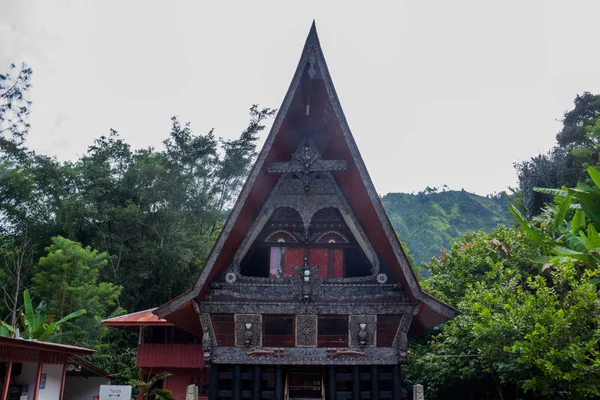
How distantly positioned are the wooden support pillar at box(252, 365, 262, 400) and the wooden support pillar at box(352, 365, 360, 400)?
1.97 metres

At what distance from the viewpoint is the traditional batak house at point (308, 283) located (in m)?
9.61

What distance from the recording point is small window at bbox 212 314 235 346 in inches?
386

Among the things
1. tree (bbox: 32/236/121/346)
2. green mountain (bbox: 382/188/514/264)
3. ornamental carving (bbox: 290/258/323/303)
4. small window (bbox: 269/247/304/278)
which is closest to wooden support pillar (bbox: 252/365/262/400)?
ornamental carving (bbox: 290/258/323/303)

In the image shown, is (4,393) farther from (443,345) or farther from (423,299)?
(443,345)

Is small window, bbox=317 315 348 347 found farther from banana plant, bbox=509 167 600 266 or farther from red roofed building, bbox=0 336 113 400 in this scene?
red roofed building, bbox=0 336 113 400

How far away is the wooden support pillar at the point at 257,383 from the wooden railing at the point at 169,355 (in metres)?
10.3

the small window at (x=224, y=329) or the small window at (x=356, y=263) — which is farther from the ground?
the small window at (x=356, y=263)

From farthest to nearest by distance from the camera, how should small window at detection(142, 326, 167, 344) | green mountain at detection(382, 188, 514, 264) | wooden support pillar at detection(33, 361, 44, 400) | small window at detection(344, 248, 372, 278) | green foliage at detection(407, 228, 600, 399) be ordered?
green mountain at detection(382, 188, 514, 264)
small window at detection(142, 326, 167, 344)
wooden support pillar at detection(33, 361, 44, 400)
green foliage at detection(407, 228, 600, 399)
small window at detection(344, 248, 372, 278)

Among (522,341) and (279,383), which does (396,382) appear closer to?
(279,383)

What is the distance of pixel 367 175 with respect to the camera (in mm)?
9531

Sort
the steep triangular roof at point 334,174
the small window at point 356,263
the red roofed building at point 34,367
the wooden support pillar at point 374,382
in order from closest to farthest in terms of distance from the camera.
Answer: the steep triangular roof at point 334,174
the wooden support pillar at point 374,382
the small window at point 356,263
the red roofed building at point 34,367

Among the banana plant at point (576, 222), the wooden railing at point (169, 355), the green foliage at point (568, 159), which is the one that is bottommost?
the wooden railing at point (169, 355)

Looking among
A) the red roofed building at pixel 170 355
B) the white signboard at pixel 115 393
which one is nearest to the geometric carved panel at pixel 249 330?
the white signboard at pixel 115 393

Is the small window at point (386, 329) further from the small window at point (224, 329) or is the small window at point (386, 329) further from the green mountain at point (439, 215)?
the green mountain at point (439, 215)
